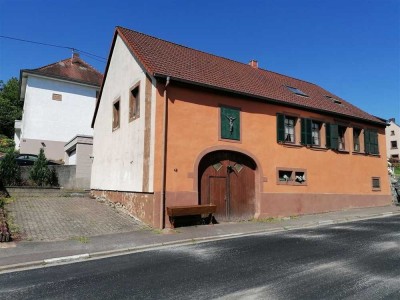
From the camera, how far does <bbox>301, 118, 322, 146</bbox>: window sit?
58.9 ft

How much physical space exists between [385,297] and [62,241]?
8.47m

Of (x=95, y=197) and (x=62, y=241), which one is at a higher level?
(x=95, y=197)

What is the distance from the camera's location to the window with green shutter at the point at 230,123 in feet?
49.8

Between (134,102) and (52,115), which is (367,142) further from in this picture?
(52,115)

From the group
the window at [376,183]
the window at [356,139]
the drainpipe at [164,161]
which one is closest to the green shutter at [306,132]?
the window at [356,139]

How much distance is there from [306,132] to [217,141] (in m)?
5.49

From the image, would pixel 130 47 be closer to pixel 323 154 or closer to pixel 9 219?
pixel 9 219

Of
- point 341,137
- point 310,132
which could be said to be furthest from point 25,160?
point 341,137

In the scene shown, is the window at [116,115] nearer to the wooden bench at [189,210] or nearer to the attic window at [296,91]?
the wooden bench at [189,210]

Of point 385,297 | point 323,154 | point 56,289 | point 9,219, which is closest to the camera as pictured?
point 385,297

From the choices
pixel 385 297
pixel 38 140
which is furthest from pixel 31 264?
pixel 38 140

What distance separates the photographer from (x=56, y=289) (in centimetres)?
621

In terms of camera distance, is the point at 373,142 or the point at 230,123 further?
the point at 373,142

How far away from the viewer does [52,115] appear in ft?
103
